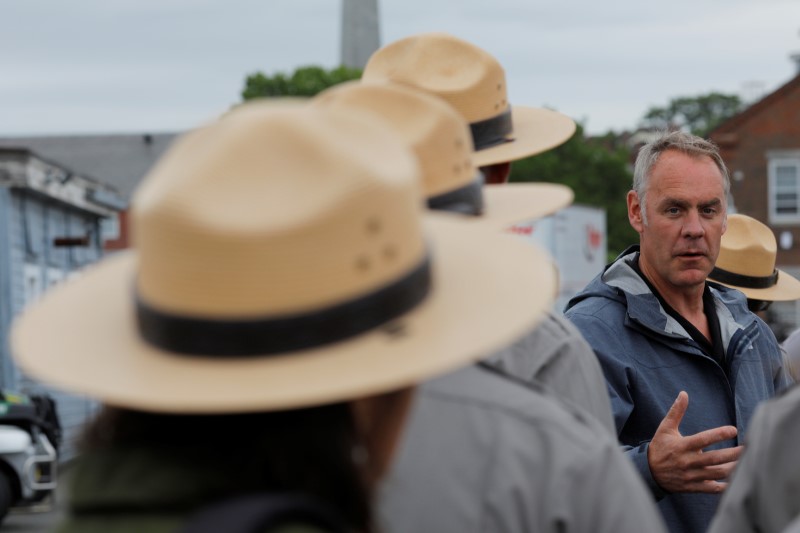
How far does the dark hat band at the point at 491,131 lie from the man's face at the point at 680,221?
136 centimetres

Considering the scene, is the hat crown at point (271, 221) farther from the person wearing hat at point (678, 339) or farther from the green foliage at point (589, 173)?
the green foliage at point (589, 173)

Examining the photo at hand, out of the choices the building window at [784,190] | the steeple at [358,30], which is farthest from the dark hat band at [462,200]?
the steeple at [358,30]

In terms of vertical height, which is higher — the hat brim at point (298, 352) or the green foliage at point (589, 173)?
the hat brim at point (298, 352)

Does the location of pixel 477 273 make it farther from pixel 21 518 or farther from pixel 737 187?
pixel 737 187

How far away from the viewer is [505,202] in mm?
2965

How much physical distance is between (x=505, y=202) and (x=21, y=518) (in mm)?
16123

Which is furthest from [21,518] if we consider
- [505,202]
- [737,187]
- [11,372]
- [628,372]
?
[737,187]

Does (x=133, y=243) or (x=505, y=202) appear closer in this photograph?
(x=133, y=243)

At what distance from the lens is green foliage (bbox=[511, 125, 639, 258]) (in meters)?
62.2

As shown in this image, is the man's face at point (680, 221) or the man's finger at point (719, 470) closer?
the man's finger at point (719, 470)

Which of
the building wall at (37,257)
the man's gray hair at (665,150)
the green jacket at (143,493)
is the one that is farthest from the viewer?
the building wall at (37,257)

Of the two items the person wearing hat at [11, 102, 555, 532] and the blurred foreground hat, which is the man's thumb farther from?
the person wearing hat at [11, 102, 555, 532]

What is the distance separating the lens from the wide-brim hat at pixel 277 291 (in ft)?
5.57

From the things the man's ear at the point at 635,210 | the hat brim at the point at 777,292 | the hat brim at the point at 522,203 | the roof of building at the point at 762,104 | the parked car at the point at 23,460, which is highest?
the hat brim at the point at 522,203
